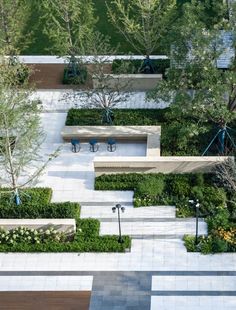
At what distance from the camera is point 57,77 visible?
51.2 meters

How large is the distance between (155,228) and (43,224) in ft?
18.9

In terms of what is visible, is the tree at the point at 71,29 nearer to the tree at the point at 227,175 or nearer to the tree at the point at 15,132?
the tree at the point at 15,132

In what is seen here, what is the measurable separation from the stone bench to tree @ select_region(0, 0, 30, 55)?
23.7 ft

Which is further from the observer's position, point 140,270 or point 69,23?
point 69,23

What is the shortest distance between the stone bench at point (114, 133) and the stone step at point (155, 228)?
20.4 feet

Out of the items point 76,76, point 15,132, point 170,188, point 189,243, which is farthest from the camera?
point 76,76

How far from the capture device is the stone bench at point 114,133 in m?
44.8

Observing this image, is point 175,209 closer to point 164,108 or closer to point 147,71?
point 164,108

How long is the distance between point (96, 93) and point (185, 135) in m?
6.48

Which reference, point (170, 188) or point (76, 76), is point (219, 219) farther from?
point (76, 76)

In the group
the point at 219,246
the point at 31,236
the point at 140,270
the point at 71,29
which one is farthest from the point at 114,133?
the point at 219,246

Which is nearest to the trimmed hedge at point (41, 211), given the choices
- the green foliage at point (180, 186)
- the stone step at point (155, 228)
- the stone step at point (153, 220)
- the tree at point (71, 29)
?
the stone step at point (153, 220)

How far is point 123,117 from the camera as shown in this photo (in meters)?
46.2

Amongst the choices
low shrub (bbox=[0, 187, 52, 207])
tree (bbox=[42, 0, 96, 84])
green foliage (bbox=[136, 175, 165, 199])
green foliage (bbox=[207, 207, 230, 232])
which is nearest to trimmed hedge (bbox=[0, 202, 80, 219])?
low shrub (bbox=[0, 187, 52, 207])
